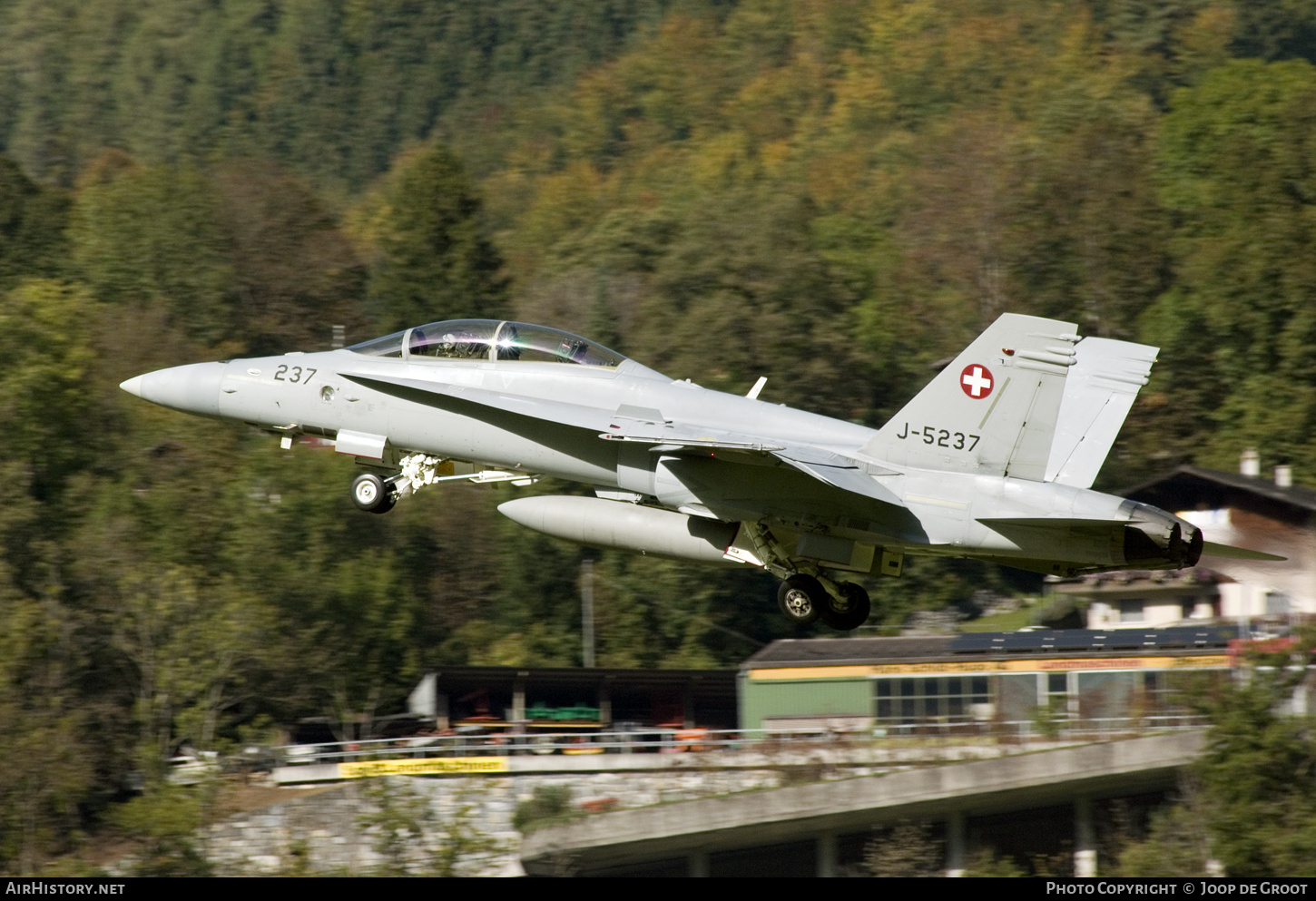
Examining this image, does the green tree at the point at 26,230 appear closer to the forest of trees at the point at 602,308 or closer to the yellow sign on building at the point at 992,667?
the forest of trees at the point at 602,308

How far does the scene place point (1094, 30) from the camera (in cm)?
11112

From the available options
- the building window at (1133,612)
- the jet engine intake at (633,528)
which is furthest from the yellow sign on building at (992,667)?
the jet engine intake at (633,528)

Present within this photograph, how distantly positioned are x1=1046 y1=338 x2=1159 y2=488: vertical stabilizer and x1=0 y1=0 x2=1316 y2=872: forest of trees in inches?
1046

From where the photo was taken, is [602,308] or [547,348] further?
[602,308]

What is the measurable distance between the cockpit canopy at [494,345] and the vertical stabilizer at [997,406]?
12.7 ft

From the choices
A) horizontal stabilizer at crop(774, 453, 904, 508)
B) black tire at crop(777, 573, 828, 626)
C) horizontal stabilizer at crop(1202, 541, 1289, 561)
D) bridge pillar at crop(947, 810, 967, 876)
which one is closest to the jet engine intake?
black tire at crop(777, 573, 828, 626)

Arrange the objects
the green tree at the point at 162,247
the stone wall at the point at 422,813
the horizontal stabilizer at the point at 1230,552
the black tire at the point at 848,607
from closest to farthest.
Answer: the horizontal stabilizer at the point at 1230,552 < the black tire at the point at 848,607 < the stone wall at the point at 422,813 < the green tree at the point at 162,247

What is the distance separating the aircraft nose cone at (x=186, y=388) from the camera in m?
21.9

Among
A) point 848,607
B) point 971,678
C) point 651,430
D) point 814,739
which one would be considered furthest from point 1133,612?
point 651,430

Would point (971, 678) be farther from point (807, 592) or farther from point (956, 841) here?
point (807, 592)

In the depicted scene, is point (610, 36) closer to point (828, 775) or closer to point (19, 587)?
point (19, 587)

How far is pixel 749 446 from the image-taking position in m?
18.0

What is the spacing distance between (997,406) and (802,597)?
352 cm
